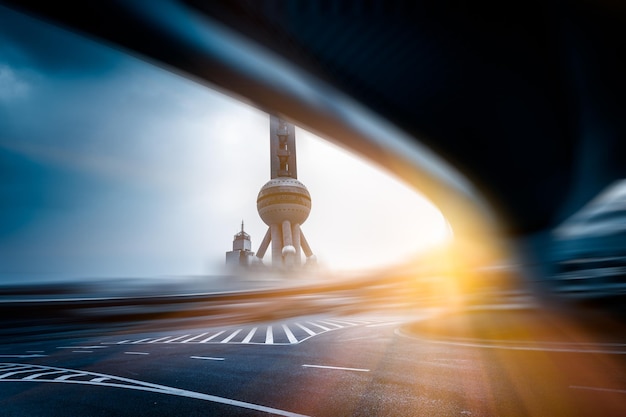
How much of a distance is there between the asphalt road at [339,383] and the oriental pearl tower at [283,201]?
73846 mm

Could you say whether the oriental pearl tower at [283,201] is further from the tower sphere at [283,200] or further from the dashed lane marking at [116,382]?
the dashed lane marking at [116,382]

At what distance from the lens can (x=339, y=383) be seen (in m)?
6.21

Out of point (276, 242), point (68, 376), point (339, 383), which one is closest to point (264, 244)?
point (276, 242)

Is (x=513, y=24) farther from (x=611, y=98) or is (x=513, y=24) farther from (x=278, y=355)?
(x=278, y=355)

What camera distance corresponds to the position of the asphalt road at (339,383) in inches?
183

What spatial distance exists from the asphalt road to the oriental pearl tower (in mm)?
73846

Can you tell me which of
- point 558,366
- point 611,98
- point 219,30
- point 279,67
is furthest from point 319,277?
point 611,98

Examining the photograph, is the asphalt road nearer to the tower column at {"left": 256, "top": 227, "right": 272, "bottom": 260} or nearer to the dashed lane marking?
the dashed lane marking

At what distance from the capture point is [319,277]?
601 cm

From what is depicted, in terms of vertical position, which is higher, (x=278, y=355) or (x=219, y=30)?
(x=219, y=30)

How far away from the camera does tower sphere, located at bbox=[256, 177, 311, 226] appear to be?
8562 centimetres

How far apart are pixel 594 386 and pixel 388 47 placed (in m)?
6.00

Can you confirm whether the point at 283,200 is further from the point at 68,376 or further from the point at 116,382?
the point at 116,382

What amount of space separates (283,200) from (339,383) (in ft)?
265
